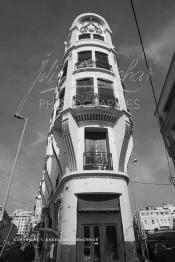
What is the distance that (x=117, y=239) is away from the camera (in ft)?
34.0

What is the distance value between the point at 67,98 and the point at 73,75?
283cm

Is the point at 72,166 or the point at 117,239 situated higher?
the point at 72,166

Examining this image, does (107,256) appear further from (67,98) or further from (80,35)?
(80,35)

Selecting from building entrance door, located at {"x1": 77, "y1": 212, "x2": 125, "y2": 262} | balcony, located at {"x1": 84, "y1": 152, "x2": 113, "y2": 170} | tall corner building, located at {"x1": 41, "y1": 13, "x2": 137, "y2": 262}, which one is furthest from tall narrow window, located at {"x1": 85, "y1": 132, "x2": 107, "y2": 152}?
building entrance door, located at {"x1": 77, "y1": 212, "x2": 125, "y2": 262}

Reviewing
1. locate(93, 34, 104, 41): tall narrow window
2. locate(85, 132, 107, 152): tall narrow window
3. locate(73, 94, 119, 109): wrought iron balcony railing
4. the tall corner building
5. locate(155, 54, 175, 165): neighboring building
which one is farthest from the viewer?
locate(155, 54, 175, 165): neighboring building

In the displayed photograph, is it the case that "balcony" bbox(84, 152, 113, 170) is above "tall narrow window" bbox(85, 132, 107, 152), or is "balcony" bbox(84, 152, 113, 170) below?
below

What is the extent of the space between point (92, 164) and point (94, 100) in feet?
15.8

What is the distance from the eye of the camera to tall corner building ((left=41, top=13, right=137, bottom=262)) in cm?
1019

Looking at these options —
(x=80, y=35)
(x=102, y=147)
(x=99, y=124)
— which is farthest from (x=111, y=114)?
(x=80, y=35)

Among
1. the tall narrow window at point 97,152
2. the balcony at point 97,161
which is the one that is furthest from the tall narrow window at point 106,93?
the balcony at point 97,161

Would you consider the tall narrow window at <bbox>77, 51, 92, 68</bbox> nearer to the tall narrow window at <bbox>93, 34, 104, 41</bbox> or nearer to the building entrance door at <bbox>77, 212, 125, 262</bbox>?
the tall narrow window at <bbox>93, 34, 104, 41</bbox>

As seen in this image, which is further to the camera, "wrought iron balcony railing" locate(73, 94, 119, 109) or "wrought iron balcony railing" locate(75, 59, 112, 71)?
"wrought iron balcony railing" locate(75, 59, 112, 71)

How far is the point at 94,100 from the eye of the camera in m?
14.1

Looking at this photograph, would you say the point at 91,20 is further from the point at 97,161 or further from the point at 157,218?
the point at 157,218
